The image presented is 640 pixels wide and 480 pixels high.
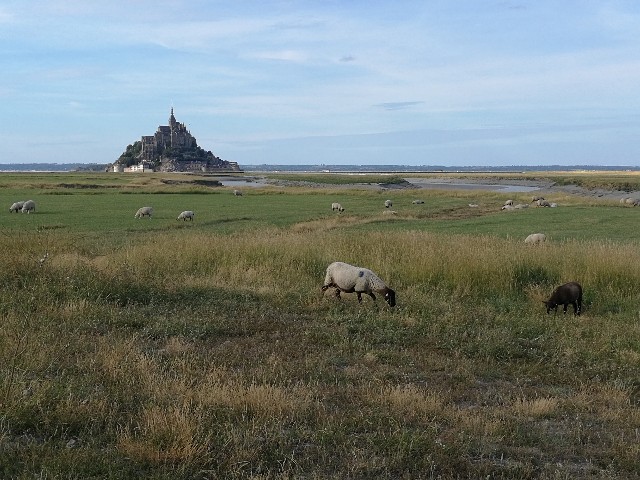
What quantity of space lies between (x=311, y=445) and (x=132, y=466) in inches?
A: 69.7

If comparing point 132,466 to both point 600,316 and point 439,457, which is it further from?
point 600,316

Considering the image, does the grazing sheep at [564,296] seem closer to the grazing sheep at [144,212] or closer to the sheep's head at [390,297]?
the sheep's head at [390,297]

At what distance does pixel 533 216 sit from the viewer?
142ft

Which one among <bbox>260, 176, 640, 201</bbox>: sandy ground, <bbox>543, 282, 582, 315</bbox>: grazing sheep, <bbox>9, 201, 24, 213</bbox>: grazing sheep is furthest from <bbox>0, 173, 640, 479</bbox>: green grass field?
<bbox>260, 176, 640, 201</bbox>: sandy ground

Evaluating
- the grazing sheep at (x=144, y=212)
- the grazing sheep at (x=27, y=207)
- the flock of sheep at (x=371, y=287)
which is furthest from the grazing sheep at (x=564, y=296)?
the grazing sheep at (x=27, y=207)

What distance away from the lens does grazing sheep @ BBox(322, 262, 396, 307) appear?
12875 mm

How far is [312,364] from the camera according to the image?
8586 millimetres

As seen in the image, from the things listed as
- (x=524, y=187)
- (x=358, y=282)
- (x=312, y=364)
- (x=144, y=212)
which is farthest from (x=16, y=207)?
(x=524, y=187)

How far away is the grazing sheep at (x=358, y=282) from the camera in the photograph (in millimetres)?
12875

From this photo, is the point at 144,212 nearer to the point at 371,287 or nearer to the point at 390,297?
the point at 371,287

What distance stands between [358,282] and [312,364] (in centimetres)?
469

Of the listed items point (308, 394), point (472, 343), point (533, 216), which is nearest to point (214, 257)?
point (472, 343)

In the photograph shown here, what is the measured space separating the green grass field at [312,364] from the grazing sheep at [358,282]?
1.01ft

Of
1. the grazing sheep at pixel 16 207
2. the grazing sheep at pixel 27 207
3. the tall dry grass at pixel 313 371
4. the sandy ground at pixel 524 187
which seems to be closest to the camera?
the tall dry grass at pixel 313 371
